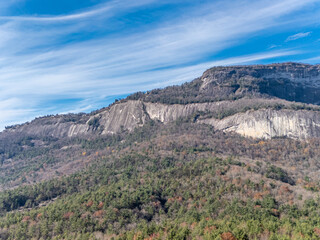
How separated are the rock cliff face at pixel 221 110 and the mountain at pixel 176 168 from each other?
2.13ft

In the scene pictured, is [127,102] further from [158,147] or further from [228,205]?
[228,205]

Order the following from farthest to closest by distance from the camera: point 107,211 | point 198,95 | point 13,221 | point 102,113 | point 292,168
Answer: point 102,113
point 198,95
point 292,168
point 13,221
point 107,211

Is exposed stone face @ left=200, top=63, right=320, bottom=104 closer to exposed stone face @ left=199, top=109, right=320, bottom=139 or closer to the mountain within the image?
the mountain

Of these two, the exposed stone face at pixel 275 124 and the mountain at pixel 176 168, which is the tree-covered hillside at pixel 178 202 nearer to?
the mountain at pixel 176 168

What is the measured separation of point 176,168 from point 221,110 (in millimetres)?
73494

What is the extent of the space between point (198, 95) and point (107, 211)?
126 m

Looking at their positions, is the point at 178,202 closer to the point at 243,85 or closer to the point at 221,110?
the point at 221,110

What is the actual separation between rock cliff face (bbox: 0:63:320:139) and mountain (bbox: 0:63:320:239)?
2.13ft

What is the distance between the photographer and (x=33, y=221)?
53625 millimetres

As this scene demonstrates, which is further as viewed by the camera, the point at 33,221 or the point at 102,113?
the point at 102,113

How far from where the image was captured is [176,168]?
71500 millimetres

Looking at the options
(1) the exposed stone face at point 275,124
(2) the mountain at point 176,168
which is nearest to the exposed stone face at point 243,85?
(2) the mountain at point 176,168

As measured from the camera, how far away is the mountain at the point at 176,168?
1796 inches

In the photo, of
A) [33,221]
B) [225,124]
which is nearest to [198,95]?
[225,124]
